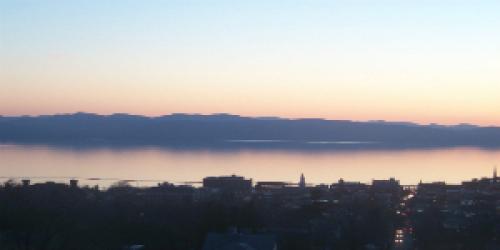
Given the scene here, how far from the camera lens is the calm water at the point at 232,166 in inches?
974

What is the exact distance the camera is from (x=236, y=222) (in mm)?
9023

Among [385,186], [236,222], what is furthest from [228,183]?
[236,222]

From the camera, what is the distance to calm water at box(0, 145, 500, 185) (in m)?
24.7

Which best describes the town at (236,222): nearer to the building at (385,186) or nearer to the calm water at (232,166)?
the building at (385,186)

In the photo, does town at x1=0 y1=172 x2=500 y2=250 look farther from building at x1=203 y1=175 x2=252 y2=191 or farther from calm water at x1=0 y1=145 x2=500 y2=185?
calm water at x1=0 y1=145 x2=500 y2=185

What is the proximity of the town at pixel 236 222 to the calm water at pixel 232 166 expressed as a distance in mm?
8724

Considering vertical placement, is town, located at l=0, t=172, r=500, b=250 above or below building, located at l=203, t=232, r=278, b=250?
below

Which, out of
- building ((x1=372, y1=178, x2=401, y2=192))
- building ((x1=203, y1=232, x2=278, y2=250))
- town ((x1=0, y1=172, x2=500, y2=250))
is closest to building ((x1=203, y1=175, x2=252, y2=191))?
town ((x1=0, y1=172, x2=500, y2=250))

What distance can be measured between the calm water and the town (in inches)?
343

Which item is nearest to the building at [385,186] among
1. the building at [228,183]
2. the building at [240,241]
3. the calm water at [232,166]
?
the building at [228,183]

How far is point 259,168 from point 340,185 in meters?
10.3

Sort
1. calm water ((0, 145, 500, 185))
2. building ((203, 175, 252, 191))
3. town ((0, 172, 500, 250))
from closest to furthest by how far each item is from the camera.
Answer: town ((0, 172, 500, 250)), building ((203, 175, 252, 191)), calm water ((0, 145, 500, 185))

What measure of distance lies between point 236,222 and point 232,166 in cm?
1986

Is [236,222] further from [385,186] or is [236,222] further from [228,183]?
[228,183]
